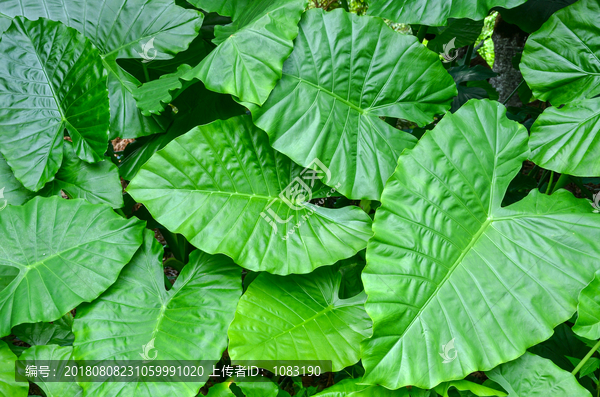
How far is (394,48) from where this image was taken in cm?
120

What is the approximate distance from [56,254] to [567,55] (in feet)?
5.43

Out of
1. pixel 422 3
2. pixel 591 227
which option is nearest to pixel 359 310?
pixel 591 227

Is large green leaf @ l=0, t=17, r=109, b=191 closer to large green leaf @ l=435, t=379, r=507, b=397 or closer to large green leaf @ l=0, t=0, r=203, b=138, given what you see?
large green leaf @ l=0, t=0, r=203, b=138

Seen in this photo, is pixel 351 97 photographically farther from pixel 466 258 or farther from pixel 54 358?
pixel 54 358

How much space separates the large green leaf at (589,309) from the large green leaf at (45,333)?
1.45 m

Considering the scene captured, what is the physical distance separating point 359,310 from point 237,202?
0.47 metres

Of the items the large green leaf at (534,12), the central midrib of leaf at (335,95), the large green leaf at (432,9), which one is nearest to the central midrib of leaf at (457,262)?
the central midrib of leaf at (335,95)

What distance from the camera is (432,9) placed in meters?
1.19

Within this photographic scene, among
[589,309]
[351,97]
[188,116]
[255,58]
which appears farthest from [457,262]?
[188,116]

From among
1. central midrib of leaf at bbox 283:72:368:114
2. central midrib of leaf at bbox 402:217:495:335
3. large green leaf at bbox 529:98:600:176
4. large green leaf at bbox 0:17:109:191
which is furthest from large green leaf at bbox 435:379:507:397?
large green leaf at bbox 0:17:109:191

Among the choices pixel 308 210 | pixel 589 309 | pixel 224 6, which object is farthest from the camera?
pixel 224 6

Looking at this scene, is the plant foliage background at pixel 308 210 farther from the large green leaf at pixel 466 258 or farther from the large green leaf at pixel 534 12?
the large green leaf at pixel 534 12

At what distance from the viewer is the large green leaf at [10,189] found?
52.2 inches

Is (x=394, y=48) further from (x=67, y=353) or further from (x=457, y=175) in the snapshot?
(x=67, y=353)
